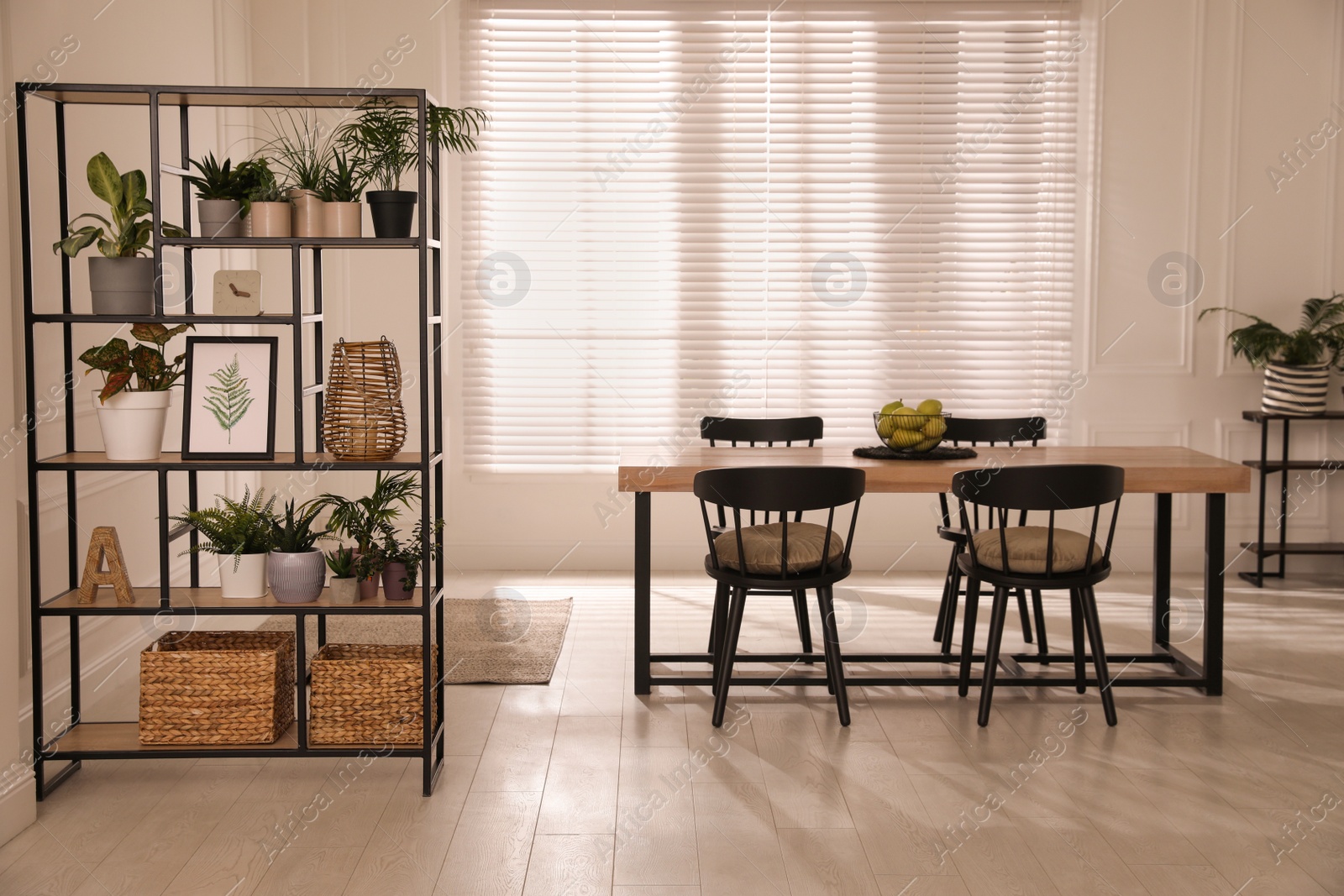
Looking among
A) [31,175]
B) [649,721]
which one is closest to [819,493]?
[649,721]

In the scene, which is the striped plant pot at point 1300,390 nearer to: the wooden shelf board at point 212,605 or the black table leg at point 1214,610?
the black table leg at point 1214,610

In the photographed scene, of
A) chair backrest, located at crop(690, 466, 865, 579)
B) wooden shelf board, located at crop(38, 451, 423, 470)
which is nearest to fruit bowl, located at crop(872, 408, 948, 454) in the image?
chair backrest, located at crop(690, 466, 865, 579)

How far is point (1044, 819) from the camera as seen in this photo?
A: 2871mm

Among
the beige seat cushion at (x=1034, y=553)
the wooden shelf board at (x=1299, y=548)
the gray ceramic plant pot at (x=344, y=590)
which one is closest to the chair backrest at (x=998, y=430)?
the beige seat cushion at (x=1034, y=553)

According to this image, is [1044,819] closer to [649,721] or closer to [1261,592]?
[649,721]

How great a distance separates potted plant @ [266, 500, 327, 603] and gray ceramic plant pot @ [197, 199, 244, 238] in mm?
722

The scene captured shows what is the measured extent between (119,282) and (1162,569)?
3471 millimetres

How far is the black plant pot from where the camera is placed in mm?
2977

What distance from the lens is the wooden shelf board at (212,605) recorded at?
9.84 ft

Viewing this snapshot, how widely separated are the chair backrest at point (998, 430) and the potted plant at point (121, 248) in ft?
9.36

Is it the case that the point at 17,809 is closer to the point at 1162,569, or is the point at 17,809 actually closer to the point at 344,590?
the point at 344,590

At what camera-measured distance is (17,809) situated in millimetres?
2803

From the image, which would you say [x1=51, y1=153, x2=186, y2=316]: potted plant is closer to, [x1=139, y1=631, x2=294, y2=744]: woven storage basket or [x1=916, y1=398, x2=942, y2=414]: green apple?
[x1=139, y1=631, x2=294, y2=744]: woven storage basket

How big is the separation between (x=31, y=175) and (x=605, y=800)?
236 centimetres
